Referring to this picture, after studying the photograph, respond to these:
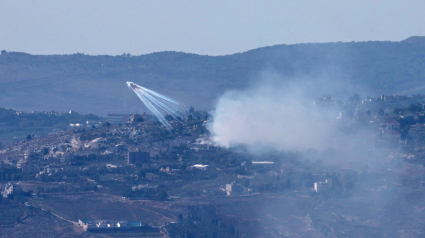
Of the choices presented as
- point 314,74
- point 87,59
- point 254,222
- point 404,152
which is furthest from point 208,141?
point 87,59

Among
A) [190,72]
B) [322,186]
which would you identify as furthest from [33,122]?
[190,72]

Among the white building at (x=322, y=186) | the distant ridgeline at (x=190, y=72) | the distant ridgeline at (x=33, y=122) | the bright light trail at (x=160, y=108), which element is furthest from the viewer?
the distant ridgeline at (x=190, y=72)

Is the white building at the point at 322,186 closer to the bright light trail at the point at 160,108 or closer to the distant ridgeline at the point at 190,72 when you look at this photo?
the bright light trail at the point at 160,108

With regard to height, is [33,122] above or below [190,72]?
below

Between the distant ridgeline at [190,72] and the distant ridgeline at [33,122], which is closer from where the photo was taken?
the distant ridgeline at [33,122]

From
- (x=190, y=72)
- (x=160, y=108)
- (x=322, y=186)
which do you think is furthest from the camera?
(x=190, y=72)

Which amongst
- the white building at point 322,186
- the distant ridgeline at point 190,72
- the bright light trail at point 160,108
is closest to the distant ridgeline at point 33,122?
the bright light trail at point 160,108

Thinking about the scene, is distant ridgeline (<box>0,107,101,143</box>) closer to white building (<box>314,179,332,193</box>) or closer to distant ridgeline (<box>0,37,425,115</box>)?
distant ridgeline (<box>0,37,425,115</box>)

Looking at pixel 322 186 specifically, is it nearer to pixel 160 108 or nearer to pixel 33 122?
pixel 160 108
